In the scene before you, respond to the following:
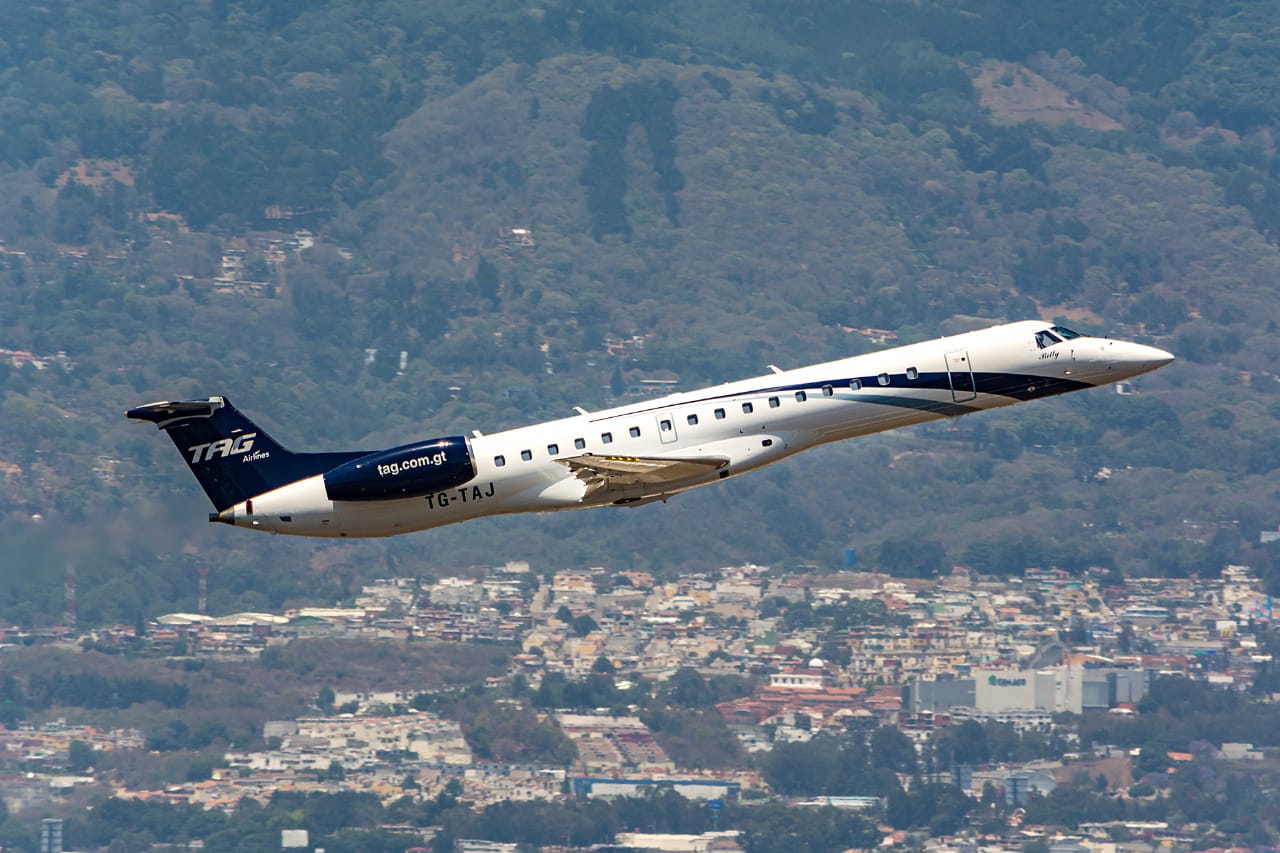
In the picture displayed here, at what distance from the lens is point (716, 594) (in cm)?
16838

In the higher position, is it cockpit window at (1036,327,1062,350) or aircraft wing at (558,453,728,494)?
cockpit window at (1036,327,1062,350)

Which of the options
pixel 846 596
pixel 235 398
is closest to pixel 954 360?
pixel 846 596

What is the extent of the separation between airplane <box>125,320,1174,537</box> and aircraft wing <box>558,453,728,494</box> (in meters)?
0.04

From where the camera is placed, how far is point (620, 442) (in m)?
49.1

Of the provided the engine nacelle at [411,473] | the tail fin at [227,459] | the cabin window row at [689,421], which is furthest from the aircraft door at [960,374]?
the tail fin at [227,459]

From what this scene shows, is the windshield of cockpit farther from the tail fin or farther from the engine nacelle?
the tail fin

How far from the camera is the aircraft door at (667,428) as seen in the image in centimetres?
4931

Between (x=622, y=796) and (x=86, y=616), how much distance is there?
1775 inches

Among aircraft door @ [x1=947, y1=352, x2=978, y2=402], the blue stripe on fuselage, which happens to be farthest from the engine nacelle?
aircraft door @ [x1=947, y1=352, x2=978, y2=402]

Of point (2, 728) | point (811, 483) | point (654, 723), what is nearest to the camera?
point (654, 723)

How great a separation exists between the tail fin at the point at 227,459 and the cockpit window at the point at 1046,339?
16.3 meters

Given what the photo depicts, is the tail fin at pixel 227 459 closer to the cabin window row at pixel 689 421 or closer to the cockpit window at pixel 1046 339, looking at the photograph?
the cabin window row at pixel 689 421

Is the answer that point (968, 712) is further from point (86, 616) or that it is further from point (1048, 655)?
point (86, 616)

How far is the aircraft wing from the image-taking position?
48.2 metres
